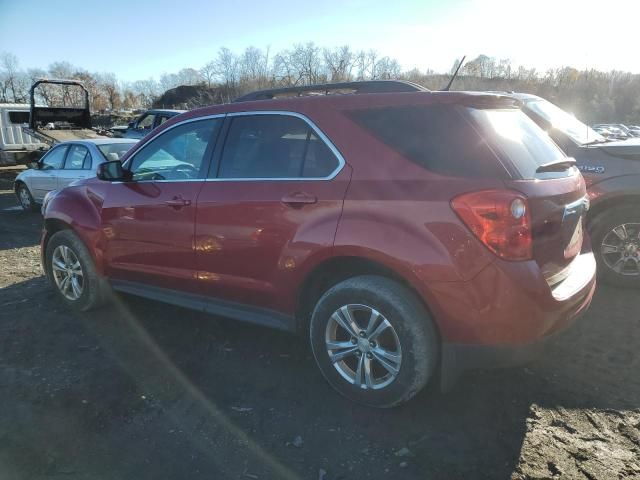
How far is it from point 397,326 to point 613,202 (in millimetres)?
3189

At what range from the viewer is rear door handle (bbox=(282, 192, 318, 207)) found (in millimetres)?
2912

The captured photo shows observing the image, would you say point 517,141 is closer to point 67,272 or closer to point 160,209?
point 160,209

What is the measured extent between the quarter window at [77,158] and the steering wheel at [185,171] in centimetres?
539

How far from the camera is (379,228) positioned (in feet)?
8.75

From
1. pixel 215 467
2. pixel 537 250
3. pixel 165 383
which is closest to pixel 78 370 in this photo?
pixel 165 383

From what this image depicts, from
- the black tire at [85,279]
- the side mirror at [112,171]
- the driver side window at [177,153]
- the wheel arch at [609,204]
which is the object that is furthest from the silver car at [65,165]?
the wheel arch at [609,204]

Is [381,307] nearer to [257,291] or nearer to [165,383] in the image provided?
[257,291]

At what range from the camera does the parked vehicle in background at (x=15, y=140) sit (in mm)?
16328

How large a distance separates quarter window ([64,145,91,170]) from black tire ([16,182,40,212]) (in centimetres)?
177

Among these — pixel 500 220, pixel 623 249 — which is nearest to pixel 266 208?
pixel 500 220

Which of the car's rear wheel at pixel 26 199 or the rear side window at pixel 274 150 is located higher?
the rear side window at pixel 274 150

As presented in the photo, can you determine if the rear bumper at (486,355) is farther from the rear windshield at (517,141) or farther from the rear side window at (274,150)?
the rear side window at (274,150)

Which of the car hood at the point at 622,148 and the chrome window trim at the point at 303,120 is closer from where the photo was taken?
the chrome window trim at the point at 303,120

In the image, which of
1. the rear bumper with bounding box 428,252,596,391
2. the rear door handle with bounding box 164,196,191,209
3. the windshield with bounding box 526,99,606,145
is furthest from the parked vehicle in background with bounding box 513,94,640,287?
the rear door handle with bounding box 164,196,191,209
